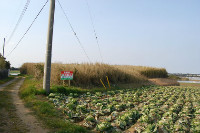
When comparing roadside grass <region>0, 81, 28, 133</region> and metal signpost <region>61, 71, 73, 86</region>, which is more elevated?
metal signpost <region>61, 71, 73, 86</region>

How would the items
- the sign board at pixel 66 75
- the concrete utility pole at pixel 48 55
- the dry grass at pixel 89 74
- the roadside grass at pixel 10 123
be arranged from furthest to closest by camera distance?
the dry grass at pixel 89 74
the sign board at pixel 66 75
the concrete utility pole at pixel 48 55
the roadside grass at pixel 10 123

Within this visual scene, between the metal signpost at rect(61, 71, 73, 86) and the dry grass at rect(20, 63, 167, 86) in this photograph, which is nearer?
the metal signpost at rect(61, 71, 73, 86)

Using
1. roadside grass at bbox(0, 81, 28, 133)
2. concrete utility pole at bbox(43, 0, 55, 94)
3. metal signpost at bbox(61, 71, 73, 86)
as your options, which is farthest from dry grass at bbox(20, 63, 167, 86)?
roadside grass at bbox(0, 81, 28, 133)

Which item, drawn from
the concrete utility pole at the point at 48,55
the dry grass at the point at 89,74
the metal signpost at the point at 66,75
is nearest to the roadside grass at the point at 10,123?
the concrete utility pole at the point at 48,55

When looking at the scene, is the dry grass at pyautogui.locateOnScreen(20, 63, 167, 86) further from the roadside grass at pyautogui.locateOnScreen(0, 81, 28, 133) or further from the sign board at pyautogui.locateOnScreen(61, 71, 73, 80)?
the roadside grass at pyautogui.locateOnScreen(0, 81, 28, 133)

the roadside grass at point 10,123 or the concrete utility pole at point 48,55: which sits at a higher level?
the concrete utility pole at point 48,55

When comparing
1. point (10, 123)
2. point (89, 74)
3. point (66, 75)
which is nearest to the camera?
point (10, 123)

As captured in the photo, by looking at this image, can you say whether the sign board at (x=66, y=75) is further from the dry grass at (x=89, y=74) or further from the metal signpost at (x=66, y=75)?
the dry grass at (x=89, y=74)

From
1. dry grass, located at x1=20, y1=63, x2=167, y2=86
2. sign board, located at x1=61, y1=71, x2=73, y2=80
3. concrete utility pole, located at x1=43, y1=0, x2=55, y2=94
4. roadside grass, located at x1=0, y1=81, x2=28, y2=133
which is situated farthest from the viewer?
dry grass, located at x1=20, y1=63, x2=167, y2=86

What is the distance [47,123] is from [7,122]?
130 cm

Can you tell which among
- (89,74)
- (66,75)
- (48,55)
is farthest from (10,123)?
(89,74)

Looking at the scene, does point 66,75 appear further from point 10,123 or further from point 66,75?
point 10,123

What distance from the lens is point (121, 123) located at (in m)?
5.53

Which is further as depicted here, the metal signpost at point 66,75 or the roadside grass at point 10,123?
the metal signpost at point 66,75
